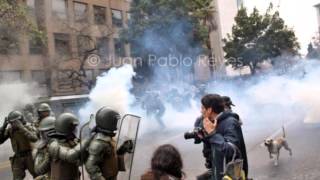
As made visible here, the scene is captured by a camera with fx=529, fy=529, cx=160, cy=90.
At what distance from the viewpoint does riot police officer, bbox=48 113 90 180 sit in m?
4.68

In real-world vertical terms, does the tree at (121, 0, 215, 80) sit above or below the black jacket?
above

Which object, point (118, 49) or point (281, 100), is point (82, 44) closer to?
point (118, 49)

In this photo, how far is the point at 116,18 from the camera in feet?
145

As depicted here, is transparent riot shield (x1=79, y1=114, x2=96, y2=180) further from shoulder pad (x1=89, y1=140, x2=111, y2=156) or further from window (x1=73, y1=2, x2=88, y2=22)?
window (x1=73, y1=2, x2=88, y2=22)

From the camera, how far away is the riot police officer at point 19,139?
21.9 feet

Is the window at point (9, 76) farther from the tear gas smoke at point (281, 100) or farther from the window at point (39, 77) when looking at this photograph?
the tear gas smoke at point (281, 100)

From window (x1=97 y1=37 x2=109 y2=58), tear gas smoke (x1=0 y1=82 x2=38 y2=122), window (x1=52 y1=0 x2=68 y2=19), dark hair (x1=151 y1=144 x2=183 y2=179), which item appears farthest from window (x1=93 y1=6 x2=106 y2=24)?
dark hair (x1=151 y1=144 x2=183 y2=179)

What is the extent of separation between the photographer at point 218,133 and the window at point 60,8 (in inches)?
1356

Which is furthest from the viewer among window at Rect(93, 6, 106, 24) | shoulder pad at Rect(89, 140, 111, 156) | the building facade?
window at Rect(93, 6, 106, 24)

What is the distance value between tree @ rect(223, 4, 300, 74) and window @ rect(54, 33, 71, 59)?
42.0 ft

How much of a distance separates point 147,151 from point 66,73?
84.5 feet

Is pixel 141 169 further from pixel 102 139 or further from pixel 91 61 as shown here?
pixel 91 61

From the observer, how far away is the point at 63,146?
4707 mm

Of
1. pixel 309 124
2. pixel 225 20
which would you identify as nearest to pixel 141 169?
pixel 309 124
